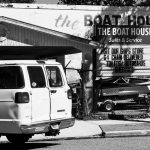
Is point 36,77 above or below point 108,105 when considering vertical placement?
above

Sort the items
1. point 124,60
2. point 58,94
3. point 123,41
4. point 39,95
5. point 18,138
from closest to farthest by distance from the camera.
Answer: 1. point 39,95
2. point 58,94
3. point 18,138
4. point 123,41
5. point 124,60

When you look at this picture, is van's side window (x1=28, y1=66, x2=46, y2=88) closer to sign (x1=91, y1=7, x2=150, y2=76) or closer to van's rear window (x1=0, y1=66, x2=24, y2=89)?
van's rear window (x1=0, y1=66, x2=24, y2=89)

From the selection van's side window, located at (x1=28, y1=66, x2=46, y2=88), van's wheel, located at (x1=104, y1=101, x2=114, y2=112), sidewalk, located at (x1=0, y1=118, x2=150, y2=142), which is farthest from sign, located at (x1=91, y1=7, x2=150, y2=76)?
van's side window, located at (x1=28, y1=66, x2=46, y2=88)

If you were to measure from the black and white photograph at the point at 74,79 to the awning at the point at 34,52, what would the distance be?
47 millimetres

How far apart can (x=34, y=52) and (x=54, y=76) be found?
39.3 feet

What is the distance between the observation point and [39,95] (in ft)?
43.2

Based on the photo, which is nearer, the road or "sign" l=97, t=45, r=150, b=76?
the road

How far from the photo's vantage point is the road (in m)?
14.0

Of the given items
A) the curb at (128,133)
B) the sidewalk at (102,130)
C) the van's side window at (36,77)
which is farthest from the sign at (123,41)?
the van's side window at (36,77)

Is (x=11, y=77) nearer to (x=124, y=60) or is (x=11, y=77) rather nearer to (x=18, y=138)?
(x=18, y=138)

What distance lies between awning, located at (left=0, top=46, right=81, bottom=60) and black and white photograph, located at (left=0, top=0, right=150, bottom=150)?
0.15ft

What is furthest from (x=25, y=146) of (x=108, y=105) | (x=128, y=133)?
(x=108, y=105)

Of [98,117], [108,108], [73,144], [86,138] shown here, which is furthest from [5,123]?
[108,108]

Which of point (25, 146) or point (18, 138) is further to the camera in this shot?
point (18, 138)
